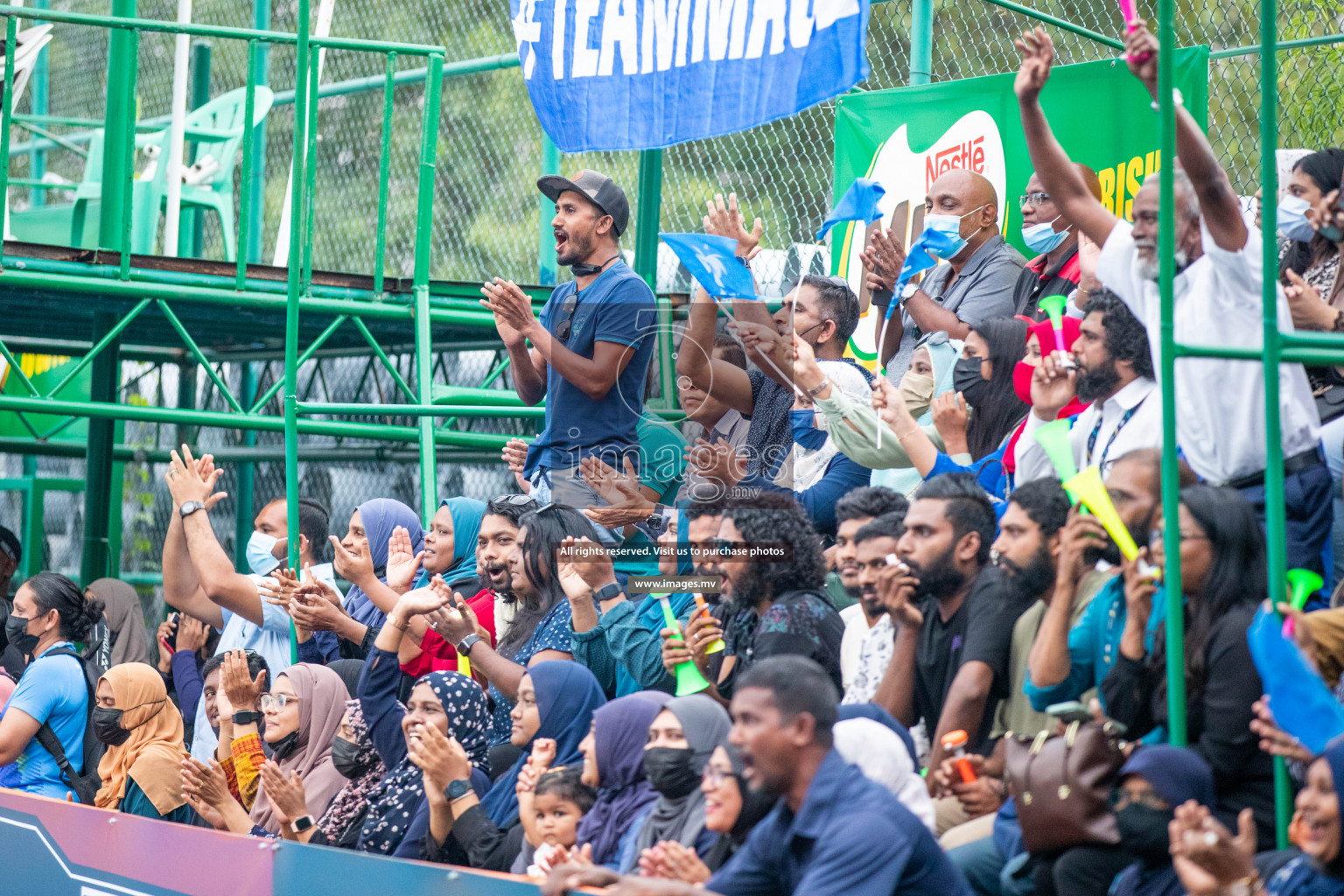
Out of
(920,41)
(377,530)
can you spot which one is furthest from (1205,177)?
(377,530)

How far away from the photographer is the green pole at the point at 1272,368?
10.0ft

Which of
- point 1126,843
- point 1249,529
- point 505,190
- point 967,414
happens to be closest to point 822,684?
point 1126,843

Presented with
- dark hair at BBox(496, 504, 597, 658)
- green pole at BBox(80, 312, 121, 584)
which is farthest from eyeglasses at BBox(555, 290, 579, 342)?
green pole at BBox(80, 312, 121, 584)

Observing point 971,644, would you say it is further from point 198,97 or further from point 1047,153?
point 198,97

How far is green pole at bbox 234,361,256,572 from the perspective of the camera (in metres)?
11.5

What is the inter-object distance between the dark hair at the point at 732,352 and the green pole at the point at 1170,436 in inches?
107

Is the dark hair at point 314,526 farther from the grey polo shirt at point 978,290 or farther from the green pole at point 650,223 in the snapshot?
the grey polo shirt at point 978,290

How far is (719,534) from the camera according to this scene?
15.9 ft

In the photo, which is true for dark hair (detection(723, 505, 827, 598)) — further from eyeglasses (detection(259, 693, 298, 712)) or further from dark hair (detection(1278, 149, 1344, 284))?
eyeglasses (detection(259, 693, 298, 712))

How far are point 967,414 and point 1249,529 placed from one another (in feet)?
5.64

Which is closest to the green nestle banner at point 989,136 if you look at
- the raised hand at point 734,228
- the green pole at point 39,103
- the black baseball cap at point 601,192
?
the raised hand at point 734,228

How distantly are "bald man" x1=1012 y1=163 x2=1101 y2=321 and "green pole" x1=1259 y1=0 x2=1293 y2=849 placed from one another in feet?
7.31

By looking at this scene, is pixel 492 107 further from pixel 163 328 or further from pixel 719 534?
pixel 719 534

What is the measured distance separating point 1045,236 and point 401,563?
272cm
